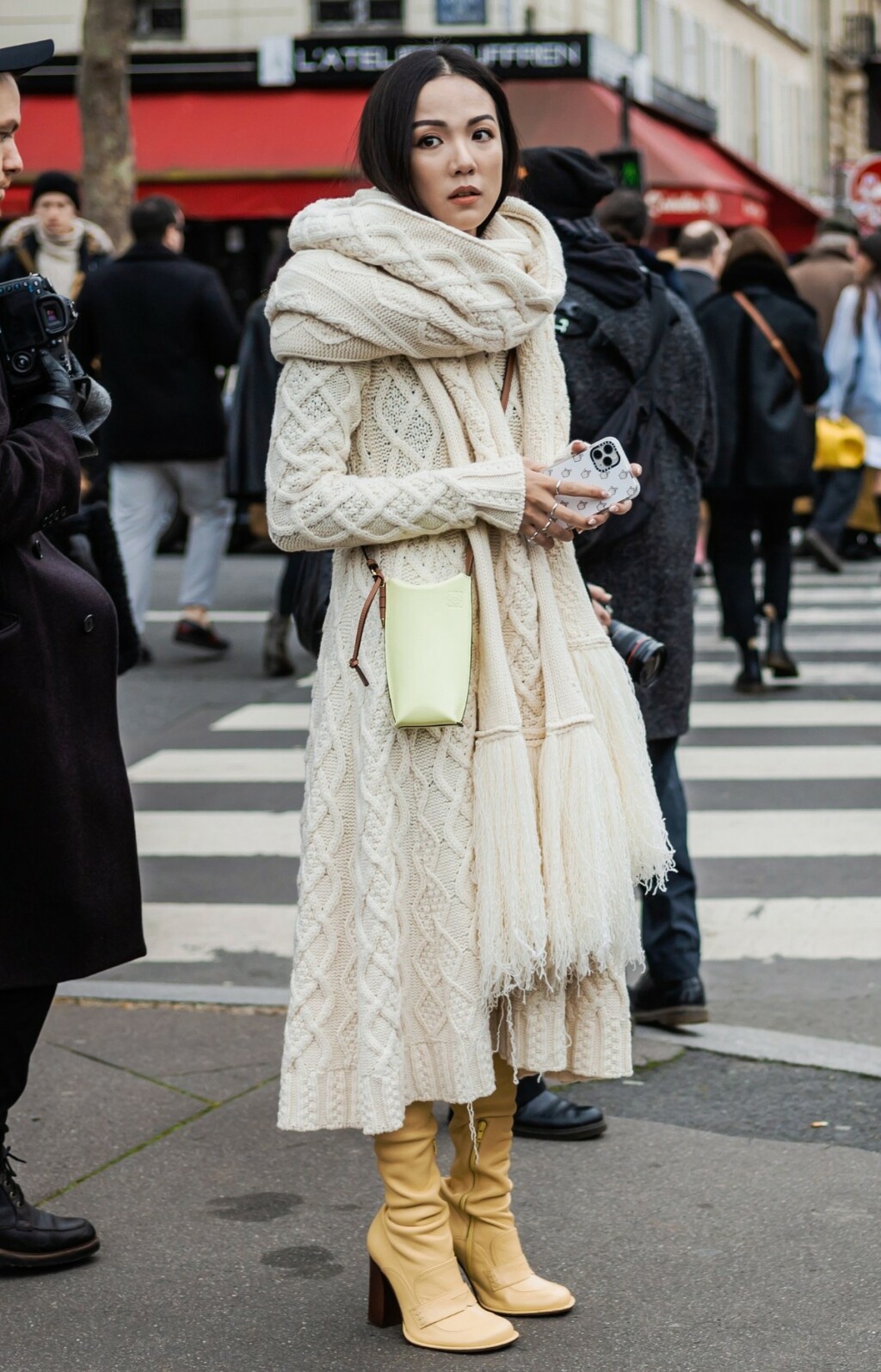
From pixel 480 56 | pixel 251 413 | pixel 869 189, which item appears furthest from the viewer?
pixel 480 56

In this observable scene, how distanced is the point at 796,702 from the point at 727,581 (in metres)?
0.70

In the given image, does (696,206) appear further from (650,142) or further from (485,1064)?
(485,1064)

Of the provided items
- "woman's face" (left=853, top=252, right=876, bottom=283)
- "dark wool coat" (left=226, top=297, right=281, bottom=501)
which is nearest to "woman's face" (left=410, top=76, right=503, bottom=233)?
"dark wool coat" (left=226, top=297, right=281, bottom=501)

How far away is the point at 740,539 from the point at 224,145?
50.2 feet

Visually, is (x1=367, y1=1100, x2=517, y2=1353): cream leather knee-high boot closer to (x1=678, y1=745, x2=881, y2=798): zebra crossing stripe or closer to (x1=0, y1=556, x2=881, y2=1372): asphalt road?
(x1=0, y1=556, x2=881, y2=1372): asphalt road

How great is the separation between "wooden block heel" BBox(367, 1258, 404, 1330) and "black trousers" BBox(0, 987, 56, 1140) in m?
0.69

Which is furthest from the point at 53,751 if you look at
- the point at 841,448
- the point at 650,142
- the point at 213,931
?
the point at 650,142

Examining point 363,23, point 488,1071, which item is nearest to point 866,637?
point 488,1071

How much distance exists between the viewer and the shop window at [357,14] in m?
25.2

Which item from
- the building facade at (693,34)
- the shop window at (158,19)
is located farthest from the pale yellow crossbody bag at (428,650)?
the shop window at (158,19)

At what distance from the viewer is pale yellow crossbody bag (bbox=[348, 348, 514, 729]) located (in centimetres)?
312

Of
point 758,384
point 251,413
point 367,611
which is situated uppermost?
point 367,611

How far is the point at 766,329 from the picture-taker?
29.6ft

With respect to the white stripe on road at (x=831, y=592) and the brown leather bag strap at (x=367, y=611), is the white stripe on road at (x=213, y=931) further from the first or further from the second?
the white stripe on road at (x=831, y=592)
